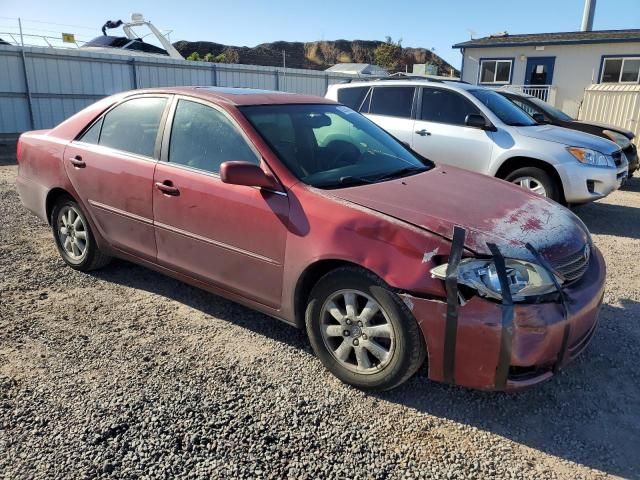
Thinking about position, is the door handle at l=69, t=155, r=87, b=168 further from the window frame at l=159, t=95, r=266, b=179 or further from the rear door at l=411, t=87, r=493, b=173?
the rear door at l=411, t=87, r=493, b=173

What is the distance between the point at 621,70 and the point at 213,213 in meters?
21.3

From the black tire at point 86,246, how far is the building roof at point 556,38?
20783 mm

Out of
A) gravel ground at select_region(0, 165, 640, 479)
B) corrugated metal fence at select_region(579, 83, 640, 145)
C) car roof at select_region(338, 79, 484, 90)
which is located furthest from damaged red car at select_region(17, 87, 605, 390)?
corrugated metal fence at select_region(579, 83, 640, 145)

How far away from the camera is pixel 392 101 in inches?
312

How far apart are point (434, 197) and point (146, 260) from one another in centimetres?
226

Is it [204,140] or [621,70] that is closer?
[204,140]

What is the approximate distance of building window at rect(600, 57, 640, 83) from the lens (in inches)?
765

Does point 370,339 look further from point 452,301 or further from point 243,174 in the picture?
point 243,174

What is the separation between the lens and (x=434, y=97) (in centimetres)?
752

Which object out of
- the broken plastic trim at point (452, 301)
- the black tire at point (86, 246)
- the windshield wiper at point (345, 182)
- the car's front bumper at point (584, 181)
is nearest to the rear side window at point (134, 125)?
the black tire at point (86, 246)

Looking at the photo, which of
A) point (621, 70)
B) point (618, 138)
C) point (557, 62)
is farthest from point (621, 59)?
point (618, 138)

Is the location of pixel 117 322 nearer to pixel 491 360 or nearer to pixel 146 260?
pixel 146 260

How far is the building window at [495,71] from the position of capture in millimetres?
21922

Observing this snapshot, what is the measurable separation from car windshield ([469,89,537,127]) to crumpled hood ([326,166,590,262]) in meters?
3.91
